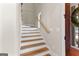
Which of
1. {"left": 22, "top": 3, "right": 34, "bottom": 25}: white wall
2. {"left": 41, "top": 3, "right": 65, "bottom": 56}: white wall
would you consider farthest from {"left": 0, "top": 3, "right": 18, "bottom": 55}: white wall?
{"left": 41, "top": 3, "right": 65, "bottom": 56}: white wall

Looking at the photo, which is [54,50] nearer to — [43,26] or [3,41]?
[43,26]

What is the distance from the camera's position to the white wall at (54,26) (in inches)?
53.4

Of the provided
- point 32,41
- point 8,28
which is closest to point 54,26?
point 32,41

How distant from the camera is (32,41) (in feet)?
4.56

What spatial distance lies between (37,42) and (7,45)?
0.53m

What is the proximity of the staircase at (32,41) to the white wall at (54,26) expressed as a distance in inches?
3.0

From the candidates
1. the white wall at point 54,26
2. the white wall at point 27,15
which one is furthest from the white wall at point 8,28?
the white wall at point 54,26

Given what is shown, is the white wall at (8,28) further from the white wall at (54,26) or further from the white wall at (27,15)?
the white wall at (54,26)

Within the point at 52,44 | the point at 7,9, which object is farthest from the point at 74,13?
the point at 7,9

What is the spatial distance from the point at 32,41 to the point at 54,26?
32cm

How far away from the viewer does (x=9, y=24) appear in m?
0.92

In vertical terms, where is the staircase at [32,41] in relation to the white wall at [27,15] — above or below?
below

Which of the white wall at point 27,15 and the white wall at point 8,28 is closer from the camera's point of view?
the white wall at point 8,28

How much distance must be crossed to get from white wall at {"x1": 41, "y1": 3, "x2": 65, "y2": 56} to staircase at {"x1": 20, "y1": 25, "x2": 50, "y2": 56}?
0.08 m
